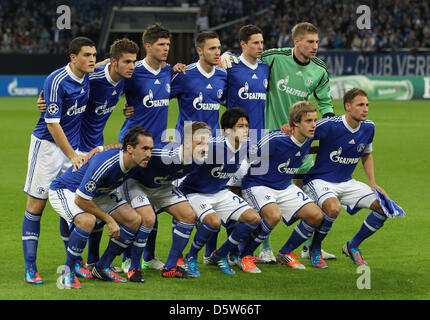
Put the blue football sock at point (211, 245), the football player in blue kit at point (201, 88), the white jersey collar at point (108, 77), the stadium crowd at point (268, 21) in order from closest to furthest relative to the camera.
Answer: the white jersey collar at point (108, 77) → the blue football sock at point (211, 245) → the football player in blue kit at point (201, 88) → the stadium crowd at point (268, 21)

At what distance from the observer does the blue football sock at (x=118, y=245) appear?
6.19 meters

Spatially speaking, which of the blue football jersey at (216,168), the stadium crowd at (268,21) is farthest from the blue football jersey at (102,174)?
the stadium crowd at (268,21)

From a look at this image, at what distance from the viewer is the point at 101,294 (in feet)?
19.0

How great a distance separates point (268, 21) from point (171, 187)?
28488 millimetres

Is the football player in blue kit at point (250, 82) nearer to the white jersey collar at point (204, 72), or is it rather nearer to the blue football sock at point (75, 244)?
the white jersey collar at point (204, 72)

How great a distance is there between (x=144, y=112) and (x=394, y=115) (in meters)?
17.0

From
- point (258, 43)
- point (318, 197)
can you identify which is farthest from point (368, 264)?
point (258, 43)

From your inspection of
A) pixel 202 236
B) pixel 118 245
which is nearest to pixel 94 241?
pixel 118 245

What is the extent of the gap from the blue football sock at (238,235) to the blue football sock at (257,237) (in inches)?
6.1

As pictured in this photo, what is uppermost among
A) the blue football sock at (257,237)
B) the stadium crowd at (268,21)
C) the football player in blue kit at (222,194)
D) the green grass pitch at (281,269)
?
the stadium crowd at (268,21)

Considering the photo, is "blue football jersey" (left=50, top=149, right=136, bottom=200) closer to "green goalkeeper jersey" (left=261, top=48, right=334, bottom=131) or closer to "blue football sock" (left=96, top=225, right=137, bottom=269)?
"blue football sock" (left=96, top=225, right=137, bottom=269)

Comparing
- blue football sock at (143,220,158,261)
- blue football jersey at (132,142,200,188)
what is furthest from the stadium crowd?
blue football jersey at (132,142,200,188)

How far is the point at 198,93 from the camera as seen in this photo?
7.35m
